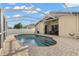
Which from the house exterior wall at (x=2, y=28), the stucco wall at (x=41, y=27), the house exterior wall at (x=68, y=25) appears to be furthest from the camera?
the stucco wall at (x=41, y=27)

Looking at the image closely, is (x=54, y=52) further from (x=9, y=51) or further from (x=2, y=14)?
(x=2, y=14)

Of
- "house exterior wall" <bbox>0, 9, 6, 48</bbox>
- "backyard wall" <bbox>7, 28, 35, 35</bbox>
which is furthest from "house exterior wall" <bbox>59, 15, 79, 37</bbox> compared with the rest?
"house exterior wall" <bbox>0, 9, 6, 48</bbox>

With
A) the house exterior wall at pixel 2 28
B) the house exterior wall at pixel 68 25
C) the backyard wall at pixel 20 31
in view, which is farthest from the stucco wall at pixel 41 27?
the house exterior wall at pixel 2 28

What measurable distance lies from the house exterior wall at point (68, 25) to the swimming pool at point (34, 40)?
509mm

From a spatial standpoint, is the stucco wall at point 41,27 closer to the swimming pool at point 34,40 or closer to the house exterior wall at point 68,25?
the swimming pool at point 34,40

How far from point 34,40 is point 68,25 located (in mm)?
1361

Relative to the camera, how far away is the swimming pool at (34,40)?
6.89 metres

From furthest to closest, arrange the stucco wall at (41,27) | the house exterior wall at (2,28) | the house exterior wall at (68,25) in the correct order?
the stucco wall at (41,27), the house exterior wall at (68,25), the house exterior wall at (2,28)

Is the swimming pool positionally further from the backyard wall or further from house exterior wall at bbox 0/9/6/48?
house exterior wall at bbox 0/9/6/48

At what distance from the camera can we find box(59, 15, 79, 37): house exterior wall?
264 inches

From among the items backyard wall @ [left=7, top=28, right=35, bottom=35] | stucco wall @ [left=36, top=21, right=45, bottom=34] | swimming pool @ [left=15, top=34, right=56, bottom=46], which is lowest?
swimming pool @ [left=15, top=34, right=56, bottom=46]

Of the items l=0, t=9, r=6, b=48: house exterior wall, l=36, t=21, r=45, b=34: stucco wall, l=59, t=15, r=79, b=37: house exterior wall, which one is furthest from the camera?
l=36, t=21, r=45, b=34: stucco wall

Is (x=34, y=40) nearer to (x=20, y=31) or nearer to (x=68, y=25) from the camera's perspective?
(x=20, y=31)

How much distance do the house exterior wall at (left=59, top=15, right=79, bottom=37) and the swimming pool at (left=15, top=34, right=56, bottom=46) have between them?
51 centimetres
